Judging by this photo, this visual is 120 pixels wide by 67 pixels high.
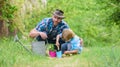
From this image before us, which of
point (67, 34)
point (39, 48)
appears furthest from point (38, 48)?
point (67, 34)

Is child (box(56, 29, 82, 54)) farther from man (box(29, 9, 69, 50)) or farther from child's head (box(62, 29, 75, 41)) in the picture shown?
man (box(29, 9, 69, 50))

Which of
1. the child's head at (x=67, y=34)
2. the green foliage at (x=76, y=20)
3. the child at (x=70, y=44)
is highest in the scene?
the child's head at (x=67, y=34)

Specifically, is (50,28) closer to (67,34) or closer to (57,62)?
(67,34)

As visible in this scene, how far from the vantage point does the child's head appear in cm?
766

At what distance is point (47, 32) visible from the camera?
8102mm

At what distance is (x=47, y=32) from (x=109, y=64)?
12.7ft

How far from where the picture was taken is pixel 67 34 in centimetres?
770

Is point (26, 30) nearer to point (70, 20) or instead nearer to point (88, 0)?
point (70, 20)

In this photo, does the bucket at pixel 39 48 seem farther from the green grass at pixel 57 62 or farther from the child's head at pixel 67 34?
the child's head at pixel 67 34

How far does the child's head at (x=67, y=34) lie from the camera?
766cm

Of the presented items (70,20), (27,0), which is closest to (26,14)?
(27,0)

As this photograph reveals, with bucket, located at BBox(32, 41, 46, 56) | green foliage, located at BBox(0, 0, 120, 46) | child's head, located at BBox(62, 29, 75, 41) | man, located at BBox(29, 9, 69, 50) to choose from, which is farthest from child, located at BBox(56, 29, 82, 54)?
green foliage, located at BBox(0, 0, 120, 46)

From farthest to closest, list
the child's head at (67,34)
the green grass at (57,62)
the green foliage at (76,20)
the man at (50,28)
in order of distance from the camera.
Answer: the green foliage at (76,20)
the man at (50,28)
the child's head at (67,34)
the green grass at (57,62)

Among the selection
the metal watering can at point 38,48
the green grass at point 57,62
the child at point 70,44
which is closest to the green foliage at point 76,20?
the child at point 70,44
